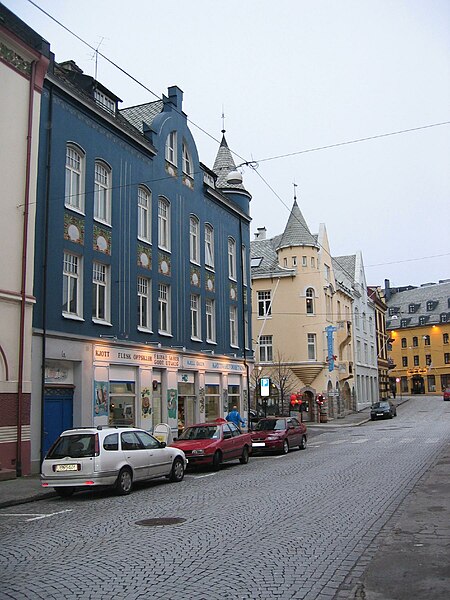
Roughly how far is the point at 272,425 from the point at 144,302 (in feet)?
22.7

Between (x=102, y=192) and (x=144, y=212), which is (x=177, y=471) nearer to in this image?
(x=102, y=192)

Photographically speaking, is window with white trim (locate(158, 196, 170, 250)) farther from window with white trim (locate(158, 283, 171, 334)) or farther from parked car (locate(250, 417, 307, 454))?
parked car (locate(250, 417, 307, 454))

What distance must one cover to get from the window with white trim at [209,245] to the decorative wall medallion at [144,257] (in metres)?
5.92

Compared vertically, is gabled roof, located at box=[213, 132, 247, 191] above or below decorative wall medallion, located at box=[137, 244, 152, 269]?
above

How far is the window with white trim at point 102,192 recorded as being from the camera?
23844 mm

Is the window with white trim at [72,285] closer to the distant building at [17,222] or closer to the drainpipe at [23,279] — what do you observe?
the distant building at [17,222]

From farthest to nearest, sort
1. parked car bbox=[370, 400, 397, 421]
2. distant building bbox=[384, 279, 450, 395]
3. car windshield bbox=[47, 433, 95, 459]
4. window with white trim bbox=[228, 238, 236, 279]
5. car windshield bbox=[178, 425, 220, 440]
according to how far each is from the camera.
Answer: distant building bbox=[384, 279, 450, 395], parked car bbox=[370, 400, 397, 421], window with white trim bbox=[228, 238, 236, 279], car windshield bbox=[178, 425, 220, 440], car windshield bbox=[47, 433, 95, 459]

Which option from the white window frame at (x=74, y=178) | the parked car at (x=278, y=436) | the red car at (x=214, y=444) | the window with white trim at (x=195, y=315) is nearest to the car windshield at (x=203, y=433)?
the red car at (x=214, y=444)

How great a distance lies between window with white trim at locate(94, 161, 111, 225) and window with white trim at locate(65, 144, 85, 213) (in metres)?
0.89

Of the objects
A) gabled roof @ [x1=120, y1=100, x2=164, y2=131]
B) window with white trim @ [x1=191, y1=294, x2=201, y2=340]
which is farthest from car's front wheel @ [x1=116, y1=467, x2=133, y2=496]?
gabled roof @ [x1=120, y1=100, x2=164, y2=131]

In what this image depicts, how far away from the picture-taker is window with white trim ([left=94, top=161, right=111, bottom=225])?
23.8 meters

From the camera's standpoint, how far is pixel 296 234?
51.7 metres

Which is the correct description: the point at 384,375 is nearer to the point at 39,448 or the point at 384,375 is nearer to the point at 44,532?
the point at 39,448

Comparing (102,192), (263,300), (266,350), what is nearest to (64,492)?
(102,192)
